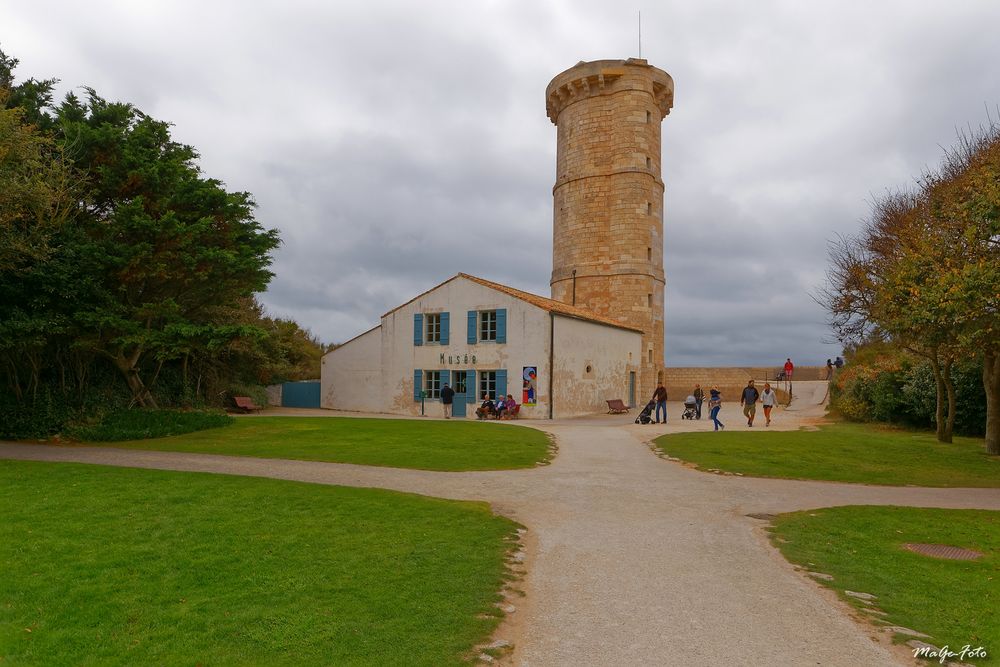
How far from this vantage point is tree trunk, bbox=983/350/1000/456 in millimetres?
16781

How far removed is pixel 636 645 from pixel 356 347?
28.5 metres

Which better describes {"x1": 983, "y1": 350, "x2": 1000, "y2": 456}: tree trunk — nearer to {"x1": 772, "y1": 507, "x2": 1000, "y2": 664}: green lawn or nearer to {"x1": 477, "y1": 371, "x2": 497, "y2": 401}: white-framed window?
{"x1": 772, "y1": 507, "x2": 1000, "y2": 664}: green lawn

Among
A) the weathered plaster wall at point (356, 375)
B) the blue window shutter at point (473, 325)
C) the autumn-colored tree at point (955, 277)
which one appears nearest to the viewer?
the autumn-colored tree at point (955, 277)

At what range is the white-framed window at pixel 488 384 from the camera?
27.6 metres

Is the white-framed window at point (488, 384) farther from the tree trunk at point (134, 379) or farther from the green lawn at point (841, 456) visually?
the tree trunk at point (134, 379)

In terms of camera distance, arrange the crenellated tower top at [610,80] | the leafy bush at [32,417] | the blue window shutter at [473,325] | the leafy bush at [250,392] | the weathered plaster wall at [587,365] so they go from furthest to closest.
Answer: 1. the crenellated tower top at [610,80]
2. the leafy bush at [250,392]
3. the blue window shutter at [473,325]
4. the weathered plaster wall at [587,365]
5. the leafy bush at [32,417]

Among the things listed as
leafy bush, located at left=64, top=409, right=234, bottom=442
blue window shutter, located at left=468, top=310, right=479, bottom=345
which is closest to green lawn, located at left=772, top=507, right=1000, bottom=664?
leafy bush, located at left=64, top=409, right=234, bottom=442

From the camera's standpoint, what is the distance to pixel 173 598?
5.27 meters

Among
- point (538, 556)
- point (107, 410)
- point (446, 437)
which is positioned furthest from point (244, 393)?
point (538, 556)

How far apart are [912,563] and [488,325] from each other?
2192 centimetres

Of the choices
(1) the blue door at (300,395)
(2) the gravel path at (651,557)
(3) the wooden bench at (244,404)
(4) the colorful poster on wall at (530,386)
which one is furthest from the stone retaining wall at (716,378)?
(2) the gravel path at (651,557)

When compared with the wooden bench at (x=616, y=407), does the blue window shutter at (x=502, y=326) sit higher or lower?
higher

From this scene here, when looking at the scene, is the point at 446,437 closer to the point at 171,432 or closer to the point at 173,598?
the point at 171,432

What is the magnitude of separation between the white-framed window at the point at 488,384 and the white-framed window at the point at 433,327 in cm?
280
